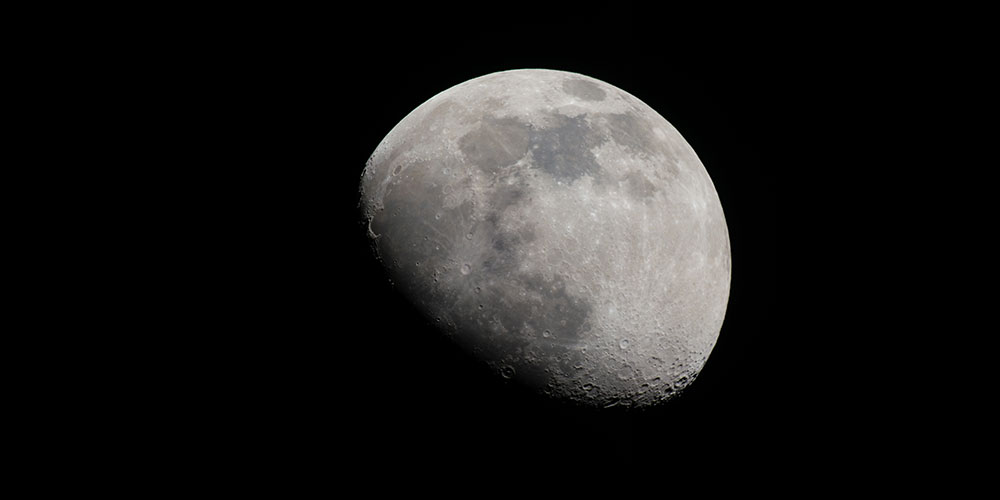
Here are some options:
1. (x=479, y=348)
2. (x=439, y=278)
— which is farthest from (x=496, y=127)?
(x=479, y=348)

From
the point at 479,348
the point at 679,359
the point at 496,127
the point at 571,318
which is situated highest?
the point at 496,127

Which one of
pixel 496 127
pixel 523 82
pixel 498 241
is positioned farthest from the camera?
pixel 523 82

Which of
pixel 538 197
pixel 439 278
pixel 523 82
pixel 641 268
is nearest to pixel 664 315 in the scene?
pixel 641 268

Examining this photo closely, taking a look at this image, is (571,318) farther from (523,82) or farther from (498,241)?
(523,82)

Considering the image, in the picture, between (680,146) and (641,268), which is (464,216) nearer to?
(641,268)

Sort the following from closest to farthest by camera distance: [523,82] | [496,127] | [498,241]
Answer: [498,241] → [496,127] → [523,82]

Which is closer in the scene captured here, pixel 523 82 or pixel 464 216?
pixel 464 216

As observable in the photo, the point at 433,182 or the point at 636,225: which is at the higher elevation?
the point at 636,225
